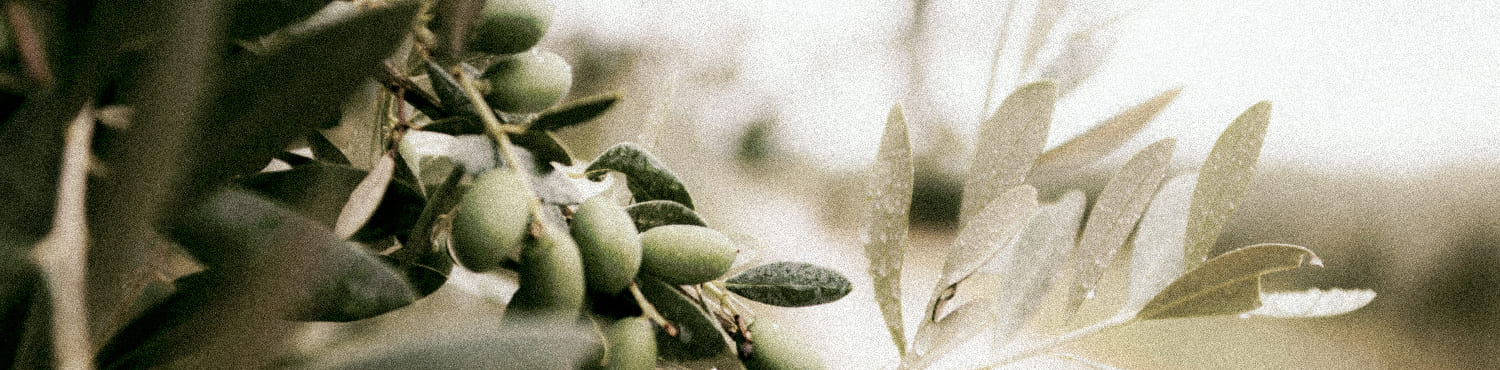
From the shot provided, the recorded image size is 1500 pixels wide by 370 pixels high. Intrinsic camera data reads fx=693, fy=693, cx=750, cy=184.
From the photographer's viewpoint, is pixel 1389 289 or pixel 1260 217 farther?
pixel 1260 217

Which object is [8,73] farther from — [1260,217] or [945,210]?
[945,210]

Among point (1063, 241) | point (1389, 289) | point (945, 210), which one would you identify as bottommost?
point (945, 210)

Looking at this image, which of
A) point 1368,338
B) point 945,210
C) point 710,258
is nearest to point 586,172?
point 710,258

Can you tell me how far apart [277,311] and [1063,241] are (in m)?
0.27

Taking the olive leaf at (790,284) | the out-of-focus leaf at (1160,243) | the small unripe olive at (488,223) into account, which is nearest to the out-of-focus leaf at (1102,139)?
the out-of-focus leaf at (1160,243)

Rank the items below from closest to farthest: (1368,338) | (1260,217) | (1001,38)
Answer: (1001,38) → (1368,338) → (1260,217)

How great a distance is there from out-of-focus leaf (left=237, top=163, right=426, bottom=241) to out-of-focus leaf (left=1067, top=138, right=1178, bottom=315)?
0.24 metres

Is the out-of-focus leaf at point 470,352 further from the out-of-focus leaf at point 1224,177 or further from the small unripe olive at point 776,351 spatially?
the out-of-focus leaf at point 1224,177

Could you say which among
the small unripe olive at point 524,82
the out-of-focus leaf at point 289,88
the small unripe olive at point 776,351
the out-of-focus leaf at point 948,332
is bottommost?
the out-of-focus leaf at point 948,332

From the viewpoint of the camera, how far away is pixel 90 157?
0.41 ft

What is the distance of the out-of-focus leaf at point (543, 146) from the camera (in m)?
0.19

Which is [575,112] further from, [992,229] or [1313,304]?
[1313,304]

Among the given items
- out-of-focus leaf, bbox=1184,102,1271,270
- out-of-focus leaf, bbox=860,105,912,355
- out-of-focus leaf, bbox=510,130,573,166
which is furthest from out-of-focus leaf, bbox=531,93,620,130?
out-of-focus leaf, bbox=1184,102,1271,270

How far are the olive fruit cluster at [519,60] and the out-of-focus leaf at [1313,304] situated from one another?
0.28 metres
